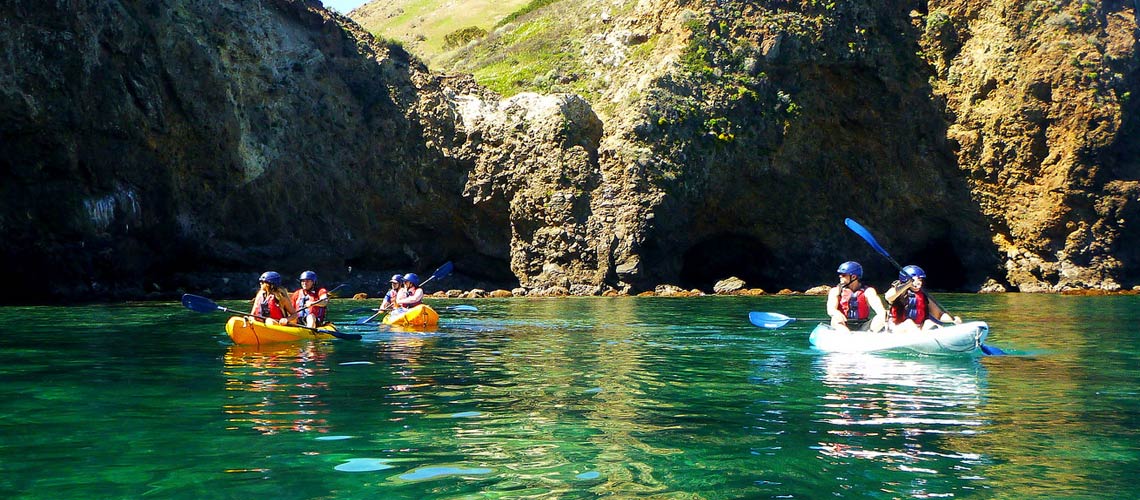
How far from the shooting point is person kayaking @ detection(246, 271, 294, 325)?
17.8 metres

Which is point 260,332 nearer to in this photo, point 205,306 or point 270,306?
point 205,306

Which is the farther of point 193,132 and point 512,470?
point 193,132

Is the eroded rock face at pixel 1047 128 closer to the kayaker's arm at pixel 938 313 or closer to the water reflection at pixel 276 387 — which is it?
the kayaker's arm at pixel 938 313

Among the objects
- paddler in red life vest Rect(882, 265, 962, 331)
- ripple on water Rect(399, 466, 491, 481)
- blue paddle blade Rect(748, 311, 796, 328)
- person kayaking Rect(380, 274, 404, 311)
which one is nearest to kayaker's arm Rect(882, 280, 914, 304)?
paddler in red life vest Rect(882, 265, 962, 331)

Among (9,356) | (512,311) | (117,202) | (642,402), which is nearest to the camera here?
(642,402)

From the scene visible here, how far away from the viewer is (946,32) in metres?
52.9

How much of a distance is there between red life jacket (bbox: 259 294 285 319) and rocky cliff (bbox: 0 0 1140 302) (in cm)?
2619

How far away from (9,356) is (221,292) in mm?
27998

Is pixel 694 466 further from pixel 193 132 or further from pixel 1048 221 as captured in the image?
pixel 1048 221

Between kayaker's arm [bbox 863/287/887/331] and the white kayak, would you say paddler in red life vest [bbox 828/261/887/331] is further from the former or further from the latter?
the white kayak

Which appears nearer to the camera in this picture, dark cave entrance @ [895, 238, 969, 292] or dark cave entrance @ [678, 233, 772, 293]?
dark cave entrance @ [678, 233, 772, 293]

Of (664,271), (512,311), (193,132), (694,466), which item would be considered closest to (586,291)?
(664,271)

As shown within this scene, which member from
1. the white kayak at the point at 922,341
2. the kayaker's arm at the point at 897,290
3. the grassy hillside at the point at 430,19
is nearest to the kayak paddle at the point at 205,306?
the white kayak at the point at 922,341

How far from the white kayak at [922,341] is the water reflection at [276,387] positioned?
8260mm
